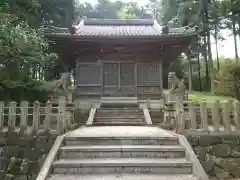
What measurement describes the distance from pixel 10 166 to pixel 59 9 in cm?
1983

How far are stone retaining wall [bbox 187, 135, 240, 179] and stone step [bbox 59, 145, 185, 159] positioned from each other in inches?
36.8

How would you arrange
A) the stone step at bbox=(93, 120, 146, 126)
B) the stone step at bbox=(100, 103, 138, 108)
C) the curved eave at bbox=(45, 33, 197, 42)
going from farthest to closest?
the stone step at bbox=(100, 103, 138, 108) < the curved eave at bbox=(45, 33, 197, 42) < the stone step at bbox=(93, 120, 146, 126)

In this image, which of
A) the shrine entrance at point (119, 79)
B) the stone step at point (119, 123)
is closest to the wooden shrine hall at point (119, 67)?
the shrine entrance at point (119, 79)

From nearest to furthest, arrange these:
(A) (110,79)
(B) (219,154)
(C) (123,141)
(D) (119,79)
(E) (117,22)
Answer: (C) (123,141)
(B) (219,154)
(D) (119,79)
(A) (110,79)
(E) (117,22)

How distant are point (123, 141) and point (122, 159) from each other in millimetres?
771

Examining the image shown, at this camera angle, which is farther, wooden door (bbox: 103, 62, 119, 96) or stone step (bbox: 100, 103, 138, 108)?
wooden door (bbox: 103, 62, 119, 96)

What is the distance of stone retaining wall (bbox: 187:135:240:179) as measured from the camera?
6934 millimetres

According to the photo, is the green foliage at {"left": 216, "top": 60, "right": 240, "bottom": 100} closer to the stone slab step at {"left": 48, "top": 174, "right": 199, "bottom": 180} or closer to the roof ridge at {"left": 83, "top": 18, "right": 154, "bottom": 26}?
the roof ridge at {"left": 83, "top": 18, "right": 154, "bottom": 26}

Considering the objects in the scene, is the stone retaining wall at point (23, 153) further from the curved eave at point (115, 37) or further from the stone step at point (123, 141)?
the curved eave at point (115, 37)

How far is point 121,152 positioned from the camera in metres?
6.45

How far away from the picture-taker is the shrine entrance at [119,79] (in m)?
15.8

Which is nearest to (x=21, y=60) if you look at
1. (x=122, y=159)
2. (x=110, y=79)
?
(x=110, y=79)

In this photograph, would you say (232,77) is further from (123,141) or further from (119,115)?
(123,141)

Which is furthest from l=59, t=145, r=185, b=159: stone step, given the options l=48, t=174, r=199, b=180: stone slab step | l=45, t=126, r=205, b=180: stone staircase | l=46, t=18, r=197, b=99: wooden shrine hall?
l=46, t=18, r=197, b=99: wooden shrine hall
